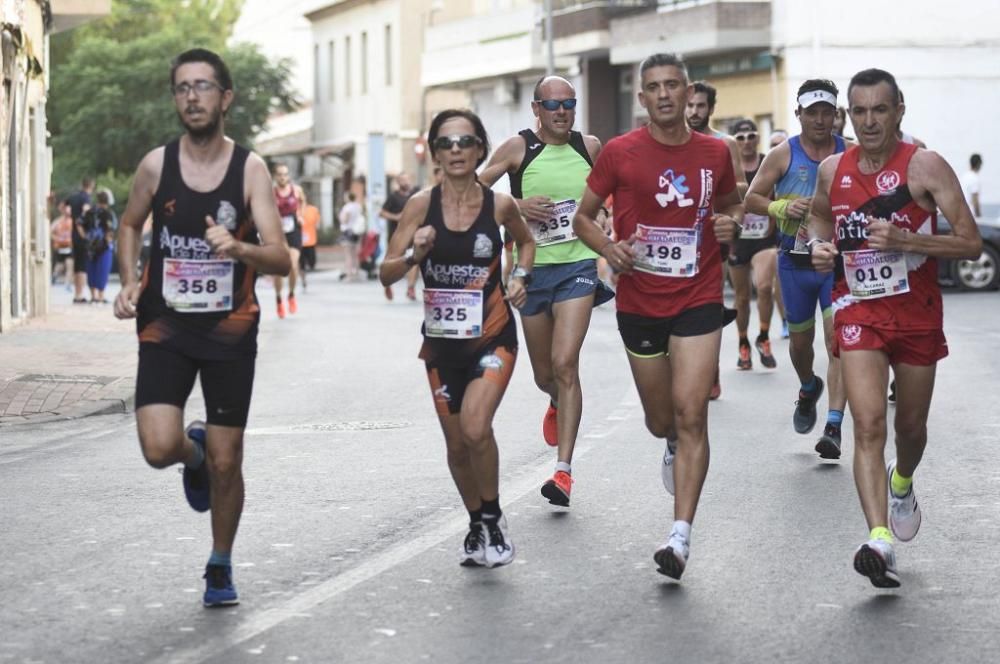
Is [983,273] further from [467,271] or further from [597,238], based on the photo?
[467,271]

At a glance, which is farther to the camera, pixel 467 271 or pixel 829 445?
pixel 829 445

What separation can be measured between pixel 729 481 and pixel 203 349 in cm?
380

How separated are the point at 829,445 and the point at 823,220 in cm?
302

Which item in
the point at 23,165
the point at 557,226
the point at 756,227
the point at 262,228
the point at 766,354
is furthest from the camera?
the point at 23,165

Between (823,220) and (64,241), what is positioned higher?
(64,241)

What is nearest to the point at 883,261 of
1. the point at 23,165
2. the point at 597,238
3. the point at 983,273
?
the point at 597,238

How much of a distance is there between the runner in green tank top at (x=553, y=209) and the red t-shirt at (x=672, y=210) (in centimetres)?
194

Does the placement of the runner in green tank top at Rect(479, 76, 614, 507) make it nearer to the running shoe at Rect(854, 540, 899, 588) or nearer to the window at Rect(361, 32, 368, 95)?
the running shoe at Rect(854, 540, 899, 588)

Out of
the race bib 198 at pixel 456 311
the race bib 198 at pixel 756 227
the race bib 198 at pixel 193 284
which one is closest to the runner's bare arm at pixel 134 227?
the race bib 198 at pixel 193 284

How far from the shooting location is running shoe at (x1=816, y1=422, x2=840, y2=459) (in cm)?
1105

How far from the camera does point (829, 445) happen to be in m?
11.0

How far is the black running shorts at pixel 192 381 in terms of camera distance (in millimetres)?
7117

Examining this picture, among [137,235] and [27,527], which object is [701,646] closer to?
[137,235]

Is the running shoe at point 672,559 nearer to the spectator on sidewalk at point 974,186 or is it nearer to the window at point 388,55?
the spectator on sidewalk at point 974,186
